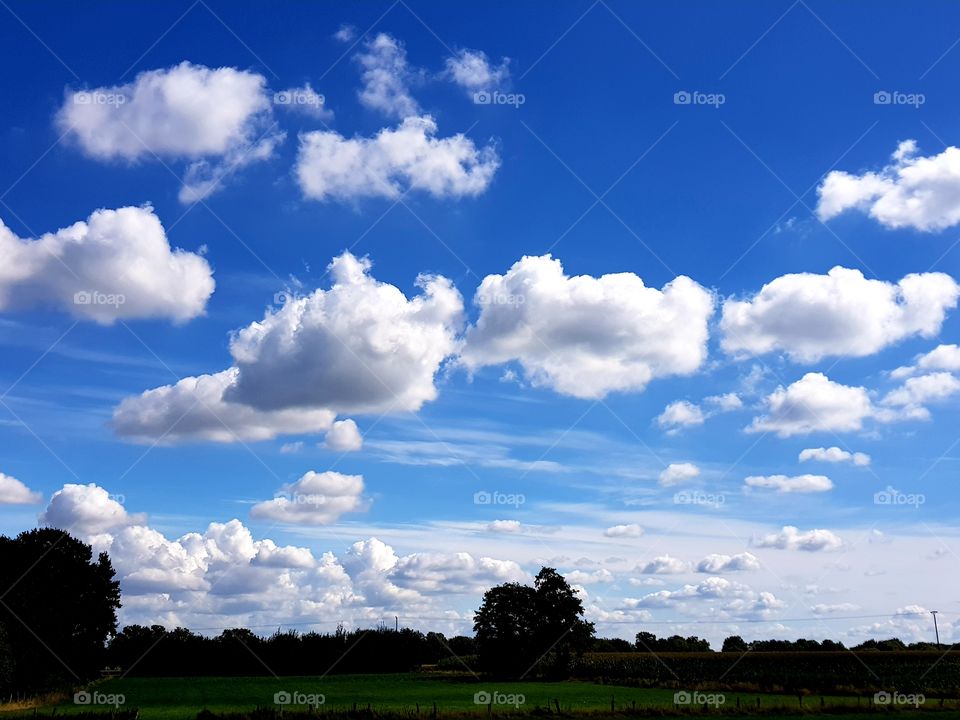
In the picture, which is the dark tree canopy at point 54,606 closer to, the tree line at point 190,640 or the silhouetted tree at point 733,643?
the tree line at point 190,640

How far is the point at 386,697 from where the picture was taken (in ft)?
215

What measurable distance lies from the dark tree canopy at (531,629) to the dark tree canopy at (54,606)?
40556 millimetres

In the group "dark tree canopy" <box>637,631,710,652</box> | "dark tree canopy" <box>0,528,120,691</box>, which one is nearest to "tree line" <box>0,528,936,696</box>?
"dark tree canopy" <box>0,528,120,691</box>

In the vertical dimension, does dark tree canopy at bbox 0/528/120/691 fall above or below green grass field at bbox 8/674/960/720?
above

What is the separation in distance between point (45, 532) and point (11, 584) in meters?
6.63

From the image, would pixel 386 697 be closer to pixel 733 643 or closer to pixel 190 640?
pixel 190 640

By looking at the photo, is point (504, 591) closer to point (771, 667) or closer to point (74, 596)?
point (771, 667)

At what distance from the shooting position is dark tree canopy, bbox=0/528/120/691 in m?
69.7

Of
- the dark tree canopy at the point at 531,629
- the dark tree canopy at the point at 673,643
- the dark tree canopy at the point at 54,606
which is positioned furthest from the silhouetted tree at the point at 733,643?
the dark tree canopy at the point at 54,606

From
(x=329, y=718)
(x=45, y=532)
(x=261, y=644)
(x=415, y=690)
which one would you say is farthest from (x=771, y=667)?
(x=45, y=532)

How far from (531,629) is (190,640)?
43911 mm

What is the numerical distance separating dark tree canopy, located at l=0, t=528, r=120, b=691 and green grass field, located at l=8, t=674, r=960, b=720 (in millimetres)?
4012

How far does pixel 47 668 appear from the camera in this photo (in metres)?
71.9

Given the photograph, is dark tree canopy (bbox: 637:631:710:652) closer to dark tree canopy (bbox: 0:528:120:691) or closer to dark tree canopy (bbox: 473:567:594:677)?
dark tree canopy (bbox: 473:567:594:677)
